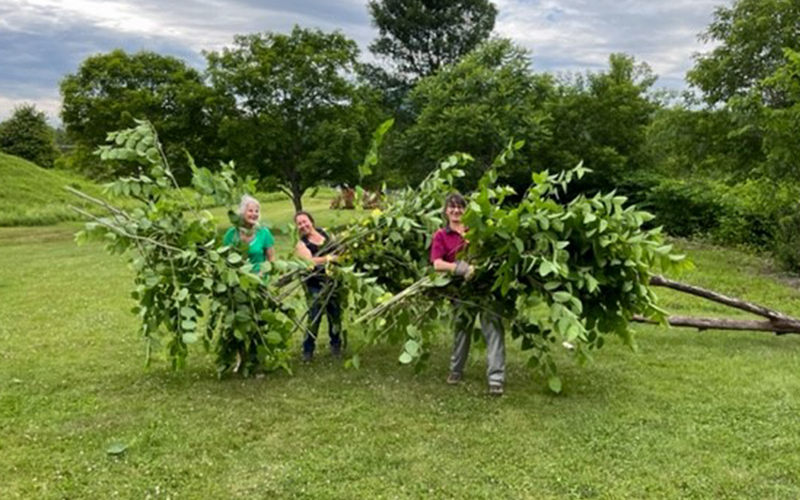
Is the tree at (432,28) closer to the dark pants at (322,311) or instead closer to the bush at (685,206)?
the bush at (685,206)

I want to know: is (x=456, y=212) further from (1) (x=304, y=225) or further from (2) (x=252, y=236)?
(2) (x=252, y=236)

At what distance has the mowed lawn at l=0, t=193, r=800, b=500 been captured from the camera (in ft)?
13.9

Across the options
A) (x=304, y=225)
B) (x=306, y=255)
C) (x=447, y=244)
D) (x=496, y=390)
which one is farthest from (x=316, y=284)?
(x=496, y=390)

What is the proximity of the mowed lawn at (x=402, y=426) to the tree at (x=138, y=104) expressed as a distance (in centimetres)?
1568

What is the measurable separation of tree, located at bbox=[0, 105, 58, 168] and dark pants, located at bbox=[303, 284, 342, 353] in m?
48.5

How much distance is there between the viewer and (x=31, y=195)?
34312 millimetres

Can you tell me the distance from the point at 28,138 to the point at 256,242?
5032cm

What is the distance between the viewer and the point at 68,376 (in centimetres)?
666

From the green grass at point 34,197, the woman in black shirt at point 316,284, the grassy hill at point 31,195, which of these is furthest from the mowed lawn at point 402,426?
the grassy hill at point 31,195

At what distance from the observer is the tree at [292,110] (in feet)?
72.1

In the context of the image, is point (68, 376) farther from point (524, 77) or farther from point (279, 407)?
point (524, 77)

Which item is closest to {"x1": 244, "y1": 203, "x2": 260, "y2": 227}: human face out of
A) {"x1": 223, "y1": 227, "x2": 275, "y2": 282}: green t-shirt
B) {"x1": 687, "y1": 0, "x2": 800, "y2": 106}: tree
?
{"x1": 223, "y1": 227, "x2": 275, "y2": 282}: green t-shirt

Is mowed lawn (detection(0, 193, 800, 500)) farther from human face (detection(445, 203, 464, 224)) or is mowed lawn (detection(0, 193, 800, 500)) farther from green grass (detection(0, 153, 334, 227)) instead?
green grass (detection(0, 153, 334, 227))

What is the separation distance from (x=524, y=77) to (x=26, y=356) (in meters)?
18.1
